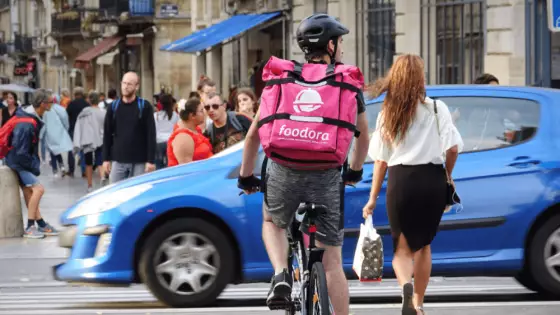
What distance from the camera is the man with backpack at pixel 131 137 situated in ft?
48.8

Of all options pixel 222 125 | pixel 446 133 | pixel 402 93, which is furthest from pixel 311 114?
pixel 222 125

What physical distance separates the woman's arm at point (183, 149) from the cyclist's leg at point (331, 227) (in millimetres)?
5499

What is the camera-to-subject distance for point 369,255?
28.7 feet

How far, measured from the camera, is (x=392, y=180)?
8703mm

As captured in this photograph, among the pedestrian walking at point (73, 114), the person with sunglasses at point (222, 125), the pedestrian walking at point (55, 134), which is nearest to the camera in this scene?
the person with sunglasses at point (222, 125)

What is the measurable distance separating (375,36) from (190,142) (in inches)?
613

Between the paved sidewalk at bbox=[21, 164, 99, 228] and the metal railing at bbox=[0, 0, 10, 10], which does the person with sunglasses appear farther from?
the metal railing at bbox=[0, 0, 10, 10]

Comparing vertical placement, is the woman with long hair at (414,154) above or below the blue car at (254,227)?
above

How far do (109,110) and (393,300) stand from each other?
5240 mm

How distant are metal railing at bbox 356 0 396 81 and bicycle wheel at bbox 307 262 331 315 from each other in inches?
786

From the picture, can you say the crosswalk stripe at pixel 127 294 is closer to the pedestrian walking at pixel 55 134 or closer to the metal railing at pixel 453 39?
the metal railing at pixel 453 39

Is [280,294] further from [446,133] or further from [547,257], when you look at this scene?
[547,257]

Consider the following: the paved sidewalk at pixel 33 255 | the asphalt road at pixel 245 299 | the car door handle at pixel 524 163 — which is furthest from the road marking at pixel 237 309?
the paved sidewalk at pixel 33 255

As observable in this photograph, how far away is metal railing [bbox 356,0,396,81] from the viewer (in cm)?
2684
